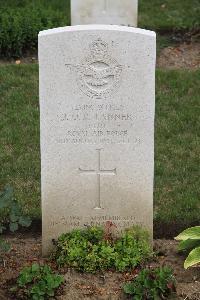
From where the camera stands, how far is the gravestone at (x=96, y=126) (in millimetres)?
4895

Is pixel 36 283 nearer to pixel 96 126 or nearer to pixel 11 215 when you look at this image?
pixel 11 215

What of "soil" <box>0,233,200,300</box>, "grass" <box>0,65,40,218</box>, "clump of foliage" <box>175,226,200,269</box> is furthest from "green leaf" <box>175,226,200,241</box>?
"grass" <box>0,65,40,218</box>

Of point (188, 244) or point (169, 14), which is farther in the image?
point (169, 14)

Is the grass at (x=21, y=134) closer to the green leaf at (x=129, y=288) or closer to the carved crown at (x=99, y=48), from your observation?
the green leaf at (x=129, y=288)

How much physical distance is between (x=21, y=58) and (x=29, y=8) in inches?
41.7

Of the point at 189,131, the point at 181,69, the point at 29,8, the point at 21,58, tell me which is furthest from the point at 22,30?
the point at 189,131

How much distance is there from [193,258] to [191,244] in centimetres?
24

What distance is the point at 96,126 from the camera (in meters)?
5.06

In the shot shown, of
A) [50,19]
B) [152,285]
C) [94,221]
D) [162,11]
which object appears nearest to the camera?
[152,285]

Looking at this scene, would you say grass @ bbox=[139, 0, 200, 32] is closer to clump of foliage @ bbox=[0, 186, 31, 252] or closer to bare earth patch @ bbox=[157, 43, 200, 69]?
bare earth patch @ bbox=[157, 43, 200, 69]

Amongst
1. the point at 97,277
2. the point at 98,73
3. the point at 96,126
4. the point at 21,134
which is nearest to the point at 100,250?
the point at 97,277

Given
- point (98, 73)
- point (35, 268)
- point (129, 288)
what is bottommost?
point (129, 288)

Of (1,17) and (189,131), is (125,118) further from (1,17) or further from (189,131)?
(1,17)

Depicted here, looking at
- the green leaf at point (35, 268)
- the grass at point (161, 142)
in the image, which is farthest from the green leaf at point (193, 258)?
the green leaf at point (35, 268)
